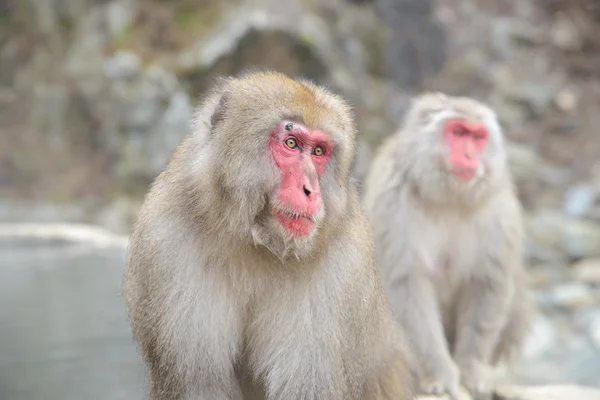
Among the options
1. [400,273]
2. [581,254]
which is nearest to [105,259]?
[400,273]

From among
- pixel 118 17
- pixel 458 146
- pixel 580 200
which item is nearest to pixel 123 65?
pixel 118 17

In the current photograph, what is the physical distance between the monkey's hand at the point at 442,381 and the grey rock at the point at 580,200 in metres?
6.71

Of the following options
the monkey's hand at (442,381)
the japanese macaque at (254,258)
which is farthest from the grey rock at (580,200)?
the japanese macaque at (254,258)

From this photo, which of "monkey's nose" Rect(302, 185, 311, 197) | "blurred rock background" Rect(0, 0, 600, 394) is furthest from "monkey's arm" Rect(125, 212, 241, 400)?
"blurred rock background" Rect(0, 0, 600, 394)

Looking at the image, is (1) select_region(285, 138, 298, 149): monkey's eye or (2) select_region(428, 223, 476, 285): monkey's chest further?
(2) select_region(428, 223, 476, 285): monkey's chest

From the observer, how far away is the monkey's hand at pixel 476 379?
12.7 feet

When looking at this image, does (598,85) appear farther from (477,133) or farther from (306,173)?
(306,173)

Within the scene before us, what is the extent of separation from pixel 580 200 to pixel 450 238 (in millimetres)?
6887

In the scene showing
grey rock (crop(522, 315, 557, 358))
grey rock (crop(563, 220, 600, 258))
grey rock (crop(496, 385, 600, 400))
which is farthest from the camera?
grey rock (crop(563, 220, 600, 258))

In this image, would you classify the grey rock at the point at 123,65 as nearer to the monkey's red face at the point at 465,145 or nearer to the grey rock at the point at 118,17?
the grey rock at the point at 118,17

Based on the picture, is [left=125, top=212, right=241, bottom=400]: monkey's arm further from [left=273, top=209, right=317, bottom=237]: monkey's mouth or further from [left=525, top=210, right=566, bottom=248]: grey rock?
[left=525, top=210, right=566, bottom=248]: grey rock

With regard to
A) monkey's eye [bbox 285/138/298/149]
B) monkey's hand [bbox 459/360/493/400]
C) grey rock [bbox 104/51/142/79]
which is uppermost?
monkey's eye [bbox 285/138/298/149]

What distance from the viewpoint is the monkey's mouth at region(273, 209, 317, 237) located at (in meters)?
2.19

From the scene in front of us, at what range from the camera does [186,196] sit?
7.93ft
